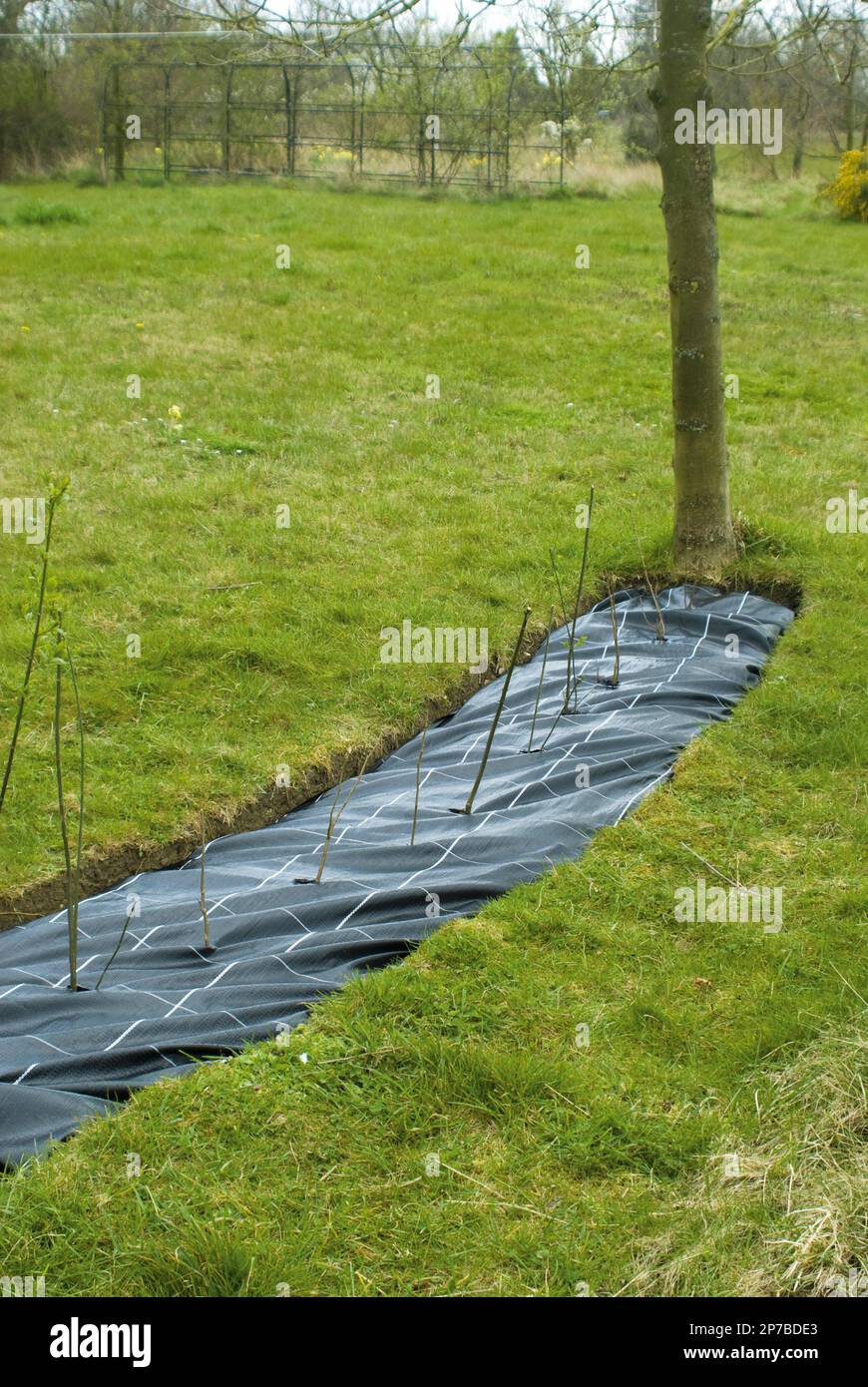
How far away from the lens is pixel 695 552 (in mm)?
6547

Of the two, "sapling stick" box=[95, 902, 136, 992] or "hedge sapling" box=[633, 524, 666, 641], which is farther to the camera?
"hedge sapling" box=[633, 524, 666, 641]

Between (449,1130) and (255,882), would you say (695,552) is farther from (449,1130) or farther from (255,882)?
(449,1130)

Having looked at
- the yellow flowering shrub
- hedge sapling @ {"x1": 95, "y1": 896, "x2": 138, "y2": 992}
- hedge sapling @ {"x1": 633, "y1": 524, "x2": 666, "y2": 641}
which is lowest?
hedge sapling @ {"x1": 95, "y1": 896, "x2": 138, "y2": 992}

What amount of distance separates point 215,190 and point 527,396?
30.5 feet

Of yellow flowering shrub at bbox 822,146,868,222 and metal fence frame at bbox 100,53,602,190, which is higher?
metal fence frame at bbox 100,53,602,190

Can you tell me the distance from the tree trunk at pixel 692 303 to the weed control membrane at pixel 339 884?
80 cm

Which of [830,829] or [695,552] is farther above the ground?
[695,552]

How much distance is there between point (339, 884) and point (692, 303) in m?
3.93

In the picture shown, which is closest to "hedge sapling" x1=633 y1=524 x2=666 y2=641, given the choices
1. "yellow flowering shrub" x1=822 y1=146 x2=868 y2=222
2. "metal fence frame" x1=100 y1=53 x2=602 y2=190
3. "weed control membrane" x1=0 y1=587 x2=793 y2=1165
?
"weed control membrane" x1=0 y1=587 x2=793 y2=1165

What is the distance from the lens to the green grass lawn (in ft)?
8.41

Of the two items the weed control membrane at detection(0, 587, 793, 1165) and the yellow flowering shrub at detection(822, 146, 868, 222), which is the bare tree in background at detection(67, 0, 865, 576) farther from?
the yellow flowering shrub at detection(822, 146, 868, 222)

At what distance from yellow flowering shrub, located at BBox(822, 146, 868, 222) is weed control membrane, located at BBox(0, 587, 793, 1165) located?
14077mm

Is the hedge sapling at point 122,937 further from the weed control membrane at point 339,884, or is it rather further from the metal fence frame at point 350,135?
the metal fence frame at point 350,135
